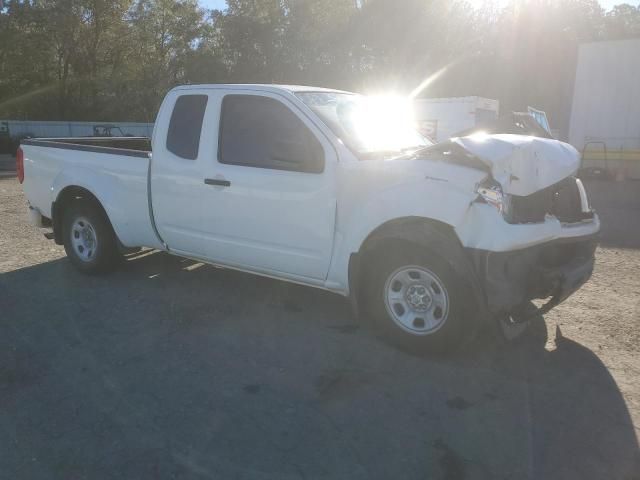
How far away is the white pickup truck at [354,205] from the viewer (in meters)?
3.58

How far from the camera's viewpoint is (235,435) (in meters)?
3.02

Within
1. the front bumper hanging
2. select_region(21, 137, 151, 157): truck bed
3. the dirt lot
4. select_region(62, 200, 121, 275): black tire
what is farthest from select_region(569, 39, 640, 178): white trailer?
select_region(62, 200, 121, 275): black tire

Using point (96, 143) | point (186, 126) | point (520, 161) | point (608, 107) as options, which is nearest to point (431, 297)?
point (520, 161)

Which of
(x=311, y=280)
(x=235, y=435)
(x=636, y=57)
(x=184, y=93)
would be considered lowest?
(x=235, y=435)

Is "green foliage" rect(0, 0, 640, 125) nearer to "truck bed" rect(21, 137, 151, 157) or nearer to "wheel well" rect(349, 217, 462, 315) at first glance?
"truck bed" rect(21, 137, 151, 157)

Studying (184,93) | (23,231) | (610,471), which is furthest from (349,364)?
(23,231)

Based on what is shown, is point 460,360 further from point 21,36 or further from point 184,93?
point 21,36

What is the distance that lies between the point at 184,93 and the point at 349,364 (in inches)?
117

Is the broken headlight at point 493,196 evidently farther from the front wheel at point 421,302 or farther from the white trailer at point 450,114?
the white trailer at point 450,114

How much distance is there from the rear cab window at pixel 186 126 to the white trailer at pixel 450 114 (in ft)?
38.5

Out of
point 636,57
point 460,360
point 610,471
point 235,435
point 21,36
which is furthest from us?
point 21,36

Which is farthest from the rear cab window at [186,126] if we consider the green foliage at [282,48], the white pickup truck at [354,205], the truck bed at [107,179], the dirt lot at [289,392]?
the green foliage at [282,48]

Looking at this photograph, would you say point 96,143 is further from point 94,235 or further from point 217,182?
point 217,182

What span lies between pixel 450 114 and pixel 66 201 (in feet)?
42.2
